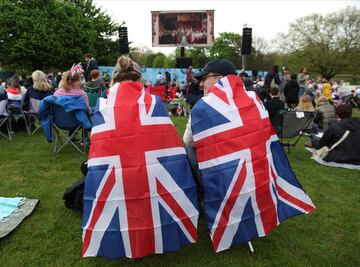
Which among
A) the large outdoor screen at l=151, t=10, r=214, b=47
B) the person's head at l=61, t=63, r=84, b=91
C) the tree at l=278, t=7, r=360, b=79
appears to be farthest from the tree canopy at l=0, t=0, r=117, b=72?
the tree at l=278, t=7, r=360, b=79

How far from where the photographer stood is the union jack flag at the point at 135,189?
2359 mm

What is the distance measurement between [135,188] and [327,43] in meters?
45.0

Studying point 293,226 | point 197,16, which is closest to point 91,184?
point 293,226

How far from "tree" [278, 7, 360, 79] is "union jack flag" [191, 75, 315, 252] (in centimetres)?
4244

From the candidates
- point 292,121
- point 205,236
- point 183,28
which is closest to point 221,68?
point 205,236

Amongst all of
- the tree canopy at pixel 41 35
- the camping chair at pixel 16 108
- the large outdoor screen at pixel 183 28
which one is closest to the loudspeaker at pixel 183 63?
the large outdoor screen at pixel 183 28

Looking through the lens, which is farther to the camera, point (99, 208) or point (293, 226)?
point (293, 226)

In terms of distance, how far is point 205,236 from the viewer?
123 inches

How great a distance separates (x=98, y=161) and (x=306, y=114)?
4.54 m

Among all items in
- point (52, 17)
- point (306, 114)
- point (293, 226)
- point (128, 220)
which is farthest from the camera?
point (52, 17)

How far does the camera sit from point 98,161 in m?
2.41

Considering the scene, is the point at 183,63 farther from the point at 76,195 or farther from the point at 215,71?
the point at 215,71

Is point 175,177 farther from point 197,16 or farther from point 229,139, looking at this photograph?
point 197,16

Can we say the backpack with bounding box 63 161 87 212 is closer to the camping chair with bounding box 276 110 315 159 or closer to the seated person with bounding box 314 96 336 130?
the camping chair with bounding box 276 110 315 159
